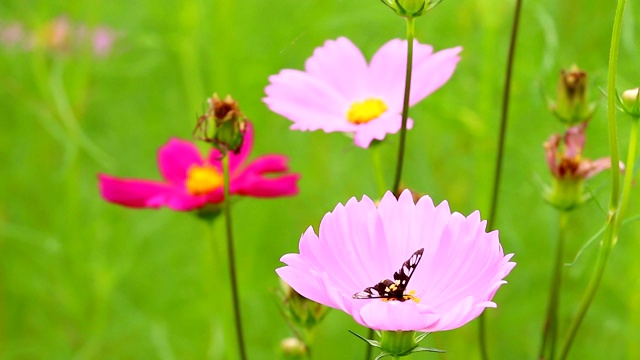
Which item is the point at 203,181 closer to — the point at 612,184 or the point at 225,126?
the point at 225,126

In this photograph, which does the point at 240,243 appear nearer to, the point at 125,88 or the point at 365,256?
the point at 125,88

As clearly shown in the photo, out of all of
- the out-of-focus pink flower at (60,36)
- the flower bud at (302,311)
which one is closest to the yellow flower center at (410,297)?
the flower bud at (302,311)

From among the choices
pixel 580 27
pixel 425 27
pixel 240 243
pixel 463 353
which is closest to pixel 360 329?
pixel 463 353

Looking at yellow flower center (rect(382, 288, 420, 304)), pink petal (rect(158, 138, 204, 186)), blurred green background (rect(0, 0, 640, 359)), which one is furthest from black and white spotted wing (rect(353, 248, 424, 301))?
blurred green background (rect(0, 0, 640, 359))

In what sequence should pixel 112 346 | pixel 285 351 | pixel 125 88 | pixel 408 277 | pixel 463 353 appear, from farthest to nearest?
1. pixel 125 88
2. pixel 112 346
3. pixel 463 353
4. pixel 285 351
5. pixel 408 277

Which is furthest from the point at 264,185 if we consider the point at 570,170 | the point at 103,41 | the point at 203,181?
the point at 103,41

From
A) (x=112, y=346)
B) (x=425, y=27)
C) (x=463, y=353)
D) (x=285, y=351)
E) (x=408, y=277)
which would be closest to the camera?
(x=408, y=277)

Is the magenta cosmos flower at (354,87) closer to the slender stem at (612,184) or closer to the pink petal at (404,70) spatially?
the pink petal at (404,70)
